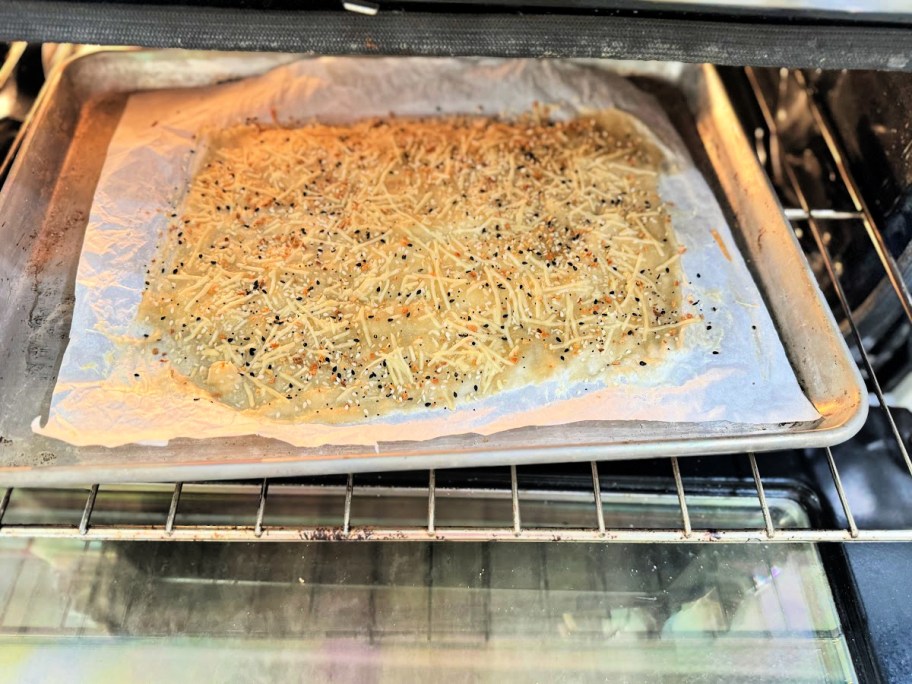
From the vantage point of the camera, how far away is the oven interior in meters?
1.19

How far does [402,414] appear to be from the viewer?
4.20ft

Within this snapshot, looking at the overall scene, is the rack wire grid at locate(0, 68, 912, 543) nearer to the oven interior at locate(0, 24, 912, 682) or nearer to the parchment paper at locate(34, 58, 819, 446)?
the oven interior at locate(0, 24, 912, 682)

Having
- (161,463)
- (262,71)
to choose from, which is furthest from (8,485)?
(262,71)

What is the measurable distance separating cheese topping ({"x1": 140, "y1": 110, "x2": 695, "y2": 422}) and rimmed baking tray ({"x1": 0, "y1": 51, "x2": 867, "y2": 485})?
15 cm

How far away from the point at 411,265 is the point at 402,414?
1.20 feet

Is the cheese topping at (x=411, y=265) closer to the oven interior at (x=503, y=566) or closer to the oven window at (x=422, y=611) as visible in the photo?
the oven interior at (x=503, y=566)

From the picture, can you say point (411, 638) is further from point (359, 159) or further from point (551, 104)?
point (551, 104)

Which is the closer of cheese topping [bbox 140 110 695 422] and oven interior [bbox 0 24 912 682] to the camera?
oven interior [bbox 0 24 912 682]

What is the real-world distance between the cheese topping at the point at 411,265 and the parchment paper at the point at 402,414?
0.04 metres

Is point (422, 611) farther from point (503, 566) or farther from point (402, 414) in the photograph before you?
point (402, 414)

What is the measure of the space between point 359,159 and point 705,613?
125 cm

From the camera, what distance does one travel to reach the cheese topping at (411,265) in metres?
1.34

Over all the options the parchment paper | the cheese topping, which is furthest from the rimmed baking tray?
the cheese topping

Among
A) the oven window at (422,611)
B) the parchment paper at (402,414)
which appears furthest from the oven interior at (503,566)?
the parchment paper at (402,414)
